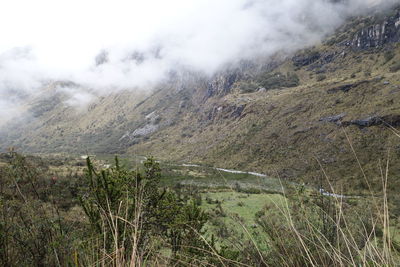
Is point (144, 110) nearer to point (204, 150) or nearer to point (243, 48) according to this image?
point (243, 48)

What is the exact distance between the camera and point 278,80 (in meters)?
103

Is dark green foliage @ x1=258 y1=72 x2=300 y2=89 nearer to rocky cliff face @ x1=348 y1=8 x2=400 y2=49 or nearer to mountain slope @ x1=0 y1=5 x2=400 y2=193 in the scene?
mountain slope @ x1=0 y1=5 x2=400 y2=193

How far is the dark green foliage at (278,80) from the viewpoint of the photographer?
97625mm

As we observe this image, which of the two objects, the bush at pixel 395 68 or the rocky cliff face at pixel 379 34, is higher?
the rocky cliff face at pixel 379 34

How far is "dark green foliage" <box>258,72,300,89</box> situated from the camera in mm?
97625

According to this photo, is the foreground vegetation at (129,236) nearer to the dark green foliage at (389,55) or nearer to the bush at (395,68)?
the bush at (395,68)

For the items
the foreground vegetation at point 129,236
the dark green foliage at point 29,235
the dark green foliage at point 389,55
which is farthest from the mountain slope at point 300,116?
the dark green foliage at point 29,235

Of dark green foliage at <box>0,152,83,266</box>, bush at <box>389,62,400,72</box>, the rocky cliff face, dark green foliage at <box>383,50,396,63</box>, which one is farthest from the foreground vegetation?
the rocky cliff face

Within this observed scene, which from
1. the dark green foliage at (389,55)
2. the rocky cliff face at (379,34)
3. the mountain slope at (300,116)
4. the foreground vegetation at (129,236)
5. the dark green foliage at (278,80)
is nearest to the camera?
the foreground vegetation at (129,236)

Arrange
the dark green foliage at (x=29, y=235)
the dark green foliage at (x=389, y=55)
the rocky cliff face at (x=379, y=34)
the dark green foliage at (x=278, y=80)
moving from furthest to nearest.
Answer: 1. the dark green foliage at (x=278, y=80)
2. the rocky cliff face at (x=379, y=34)
3. the dark green foliage at (x=389, y=55)
4. the dark green foliage at (x=29, y=235)

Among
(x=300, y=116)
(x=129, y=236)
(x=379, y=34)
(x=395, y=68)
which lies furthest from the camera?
(x=379, y=34)

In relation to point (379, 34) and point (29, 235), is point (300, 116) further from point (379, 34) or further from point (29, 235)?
point (29, 235)

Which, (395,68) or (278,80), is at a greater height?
(278,80)

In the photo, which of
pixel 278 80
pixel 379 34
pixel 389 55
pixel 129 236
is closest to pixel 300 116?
pixel 389 55
